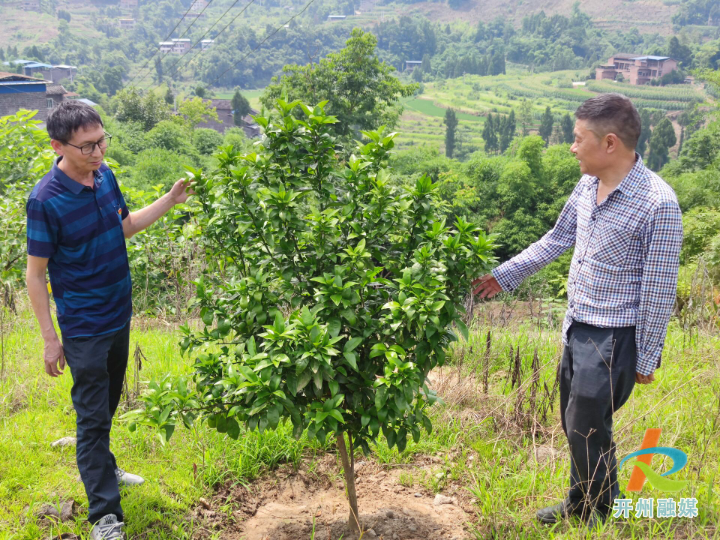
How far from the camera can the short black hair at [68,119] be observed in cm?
262

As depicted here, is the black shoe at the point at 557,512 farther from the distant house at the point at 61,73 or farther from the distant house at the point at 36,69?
the distant house at the point at 61,73

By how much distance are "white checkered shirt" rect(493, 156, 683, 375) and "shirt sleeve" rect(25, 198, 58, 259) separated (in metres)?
2.36

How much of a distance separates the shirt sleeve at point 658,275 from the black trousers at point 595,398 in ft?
0.25

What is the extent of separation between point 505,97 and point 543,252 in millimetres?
122771

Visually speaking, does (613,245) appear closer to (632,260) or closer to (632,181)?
(632,260)

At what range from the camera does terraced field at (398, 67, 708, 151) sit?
98250 millimetres

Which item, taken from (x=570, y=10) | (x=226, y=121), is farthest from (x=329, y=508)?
(x=570, y=10)

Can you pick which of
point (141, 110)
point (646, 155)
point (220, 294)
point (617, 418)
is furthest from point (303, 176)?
point (646, 155)

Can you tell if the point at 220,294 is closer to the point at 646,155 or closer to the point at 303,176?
the point at 303,176

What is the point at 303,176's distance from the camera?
267 cm

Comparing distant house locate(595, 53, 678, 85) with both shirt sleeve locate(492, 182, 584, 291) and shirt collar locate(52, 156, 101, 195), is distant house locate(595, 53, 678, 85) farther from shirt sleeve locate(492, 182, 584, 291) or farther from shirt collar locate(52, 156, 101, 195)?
shirt collar locate(52, 156, 101, 195)

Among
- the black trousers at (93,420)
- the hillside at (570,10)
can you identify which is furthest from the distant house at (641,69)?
the black trousers at (93,420)

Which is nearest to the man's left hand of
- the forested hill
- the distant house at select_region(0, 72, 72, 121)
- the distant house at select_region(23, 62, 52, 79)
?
the distant house at select_region(0, 72, 72, 121)

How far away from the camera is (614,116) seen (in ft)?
8.14
